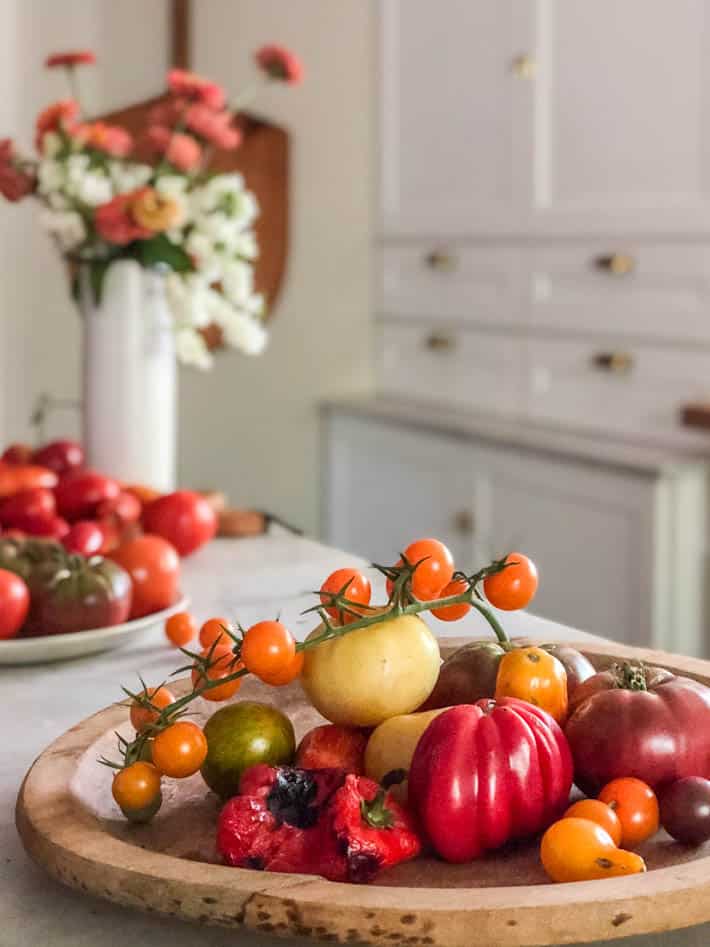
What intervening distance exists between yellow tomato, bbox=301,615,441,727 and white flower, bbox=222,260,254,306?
1297 mm

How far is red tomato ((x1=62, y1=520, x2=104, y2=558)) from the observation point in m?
1.57

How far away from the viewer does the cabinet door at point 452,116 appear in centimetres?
328

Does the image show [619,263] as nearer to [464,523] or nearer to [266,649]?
[464,523]

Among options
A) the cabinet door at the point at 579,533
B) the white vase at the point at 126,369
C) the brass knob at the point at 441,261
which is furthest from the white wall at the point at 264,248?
the white vase at the point at 126,369

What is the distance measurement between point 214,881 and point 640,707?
11.3 inches

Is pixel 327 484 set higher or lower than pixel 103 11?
lower

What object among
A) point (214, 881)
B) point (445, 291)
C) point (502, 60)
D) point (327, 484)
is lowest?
point (327, 484)

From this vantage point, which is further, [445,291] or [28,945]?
[445,291]

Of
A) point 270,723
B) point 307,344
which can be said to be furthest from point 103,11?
point 270,723

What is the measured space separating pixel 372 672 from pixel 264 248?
2.85m

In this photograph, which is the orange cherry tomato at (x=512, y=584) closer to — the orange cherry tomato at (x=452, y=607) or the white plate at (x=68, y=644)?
the orange cherry tomato at (x=452, y=607)

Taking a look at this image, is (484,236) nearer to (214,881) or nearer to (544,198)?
(544,198)

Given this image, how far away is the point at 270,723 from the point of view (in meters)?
0.90

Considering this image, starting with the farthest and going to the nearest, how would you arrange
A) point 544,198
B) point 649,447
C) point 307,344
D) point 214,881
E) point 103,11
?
point 307,344 < point 103,11 < point 544,198 < point 649,447 < point 214,881
